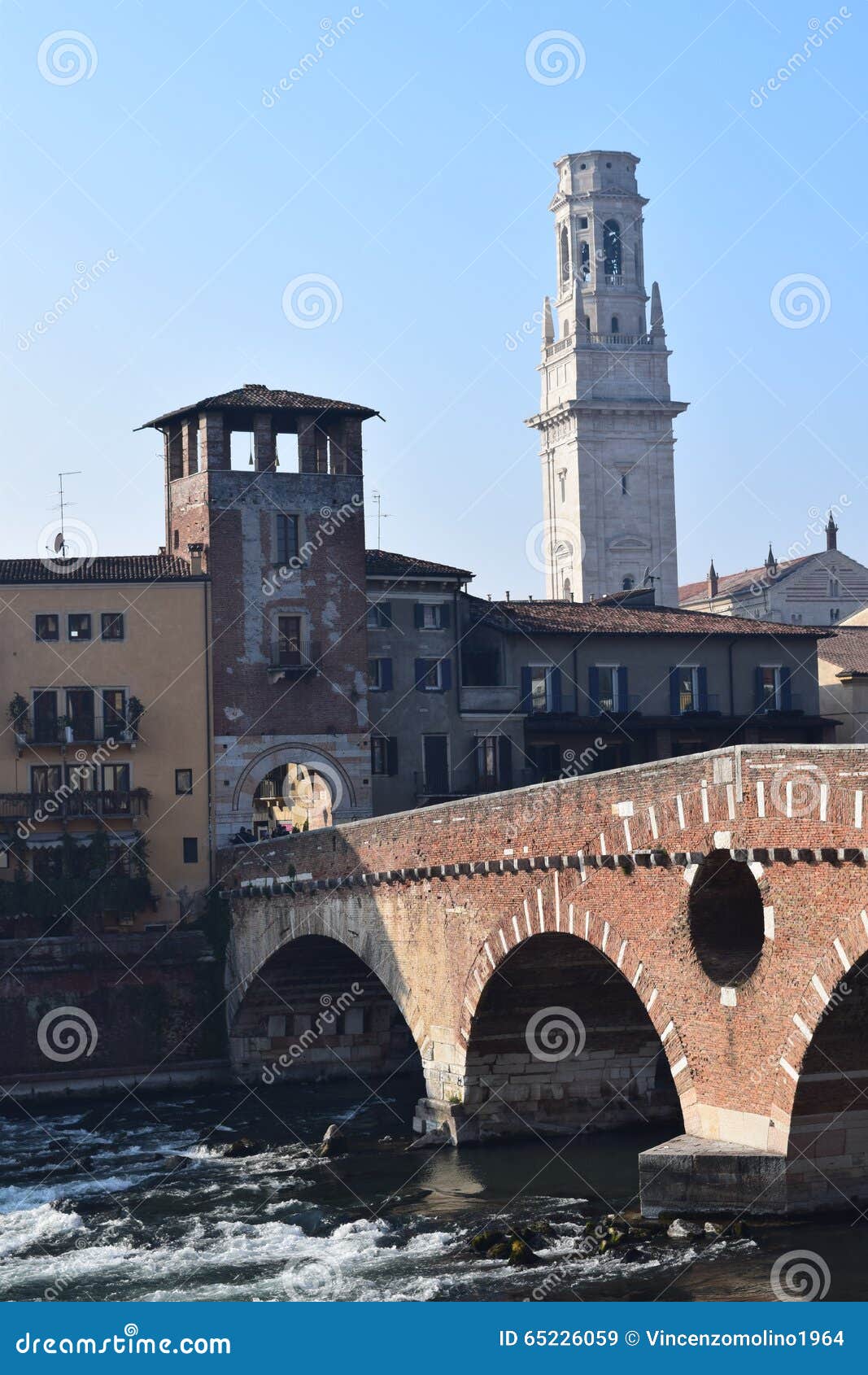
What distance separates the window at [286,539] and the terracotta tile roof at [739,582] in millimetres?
54251

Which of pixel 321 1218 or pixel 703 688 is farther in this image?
pixel 703 688

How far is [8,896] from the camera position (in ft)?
172

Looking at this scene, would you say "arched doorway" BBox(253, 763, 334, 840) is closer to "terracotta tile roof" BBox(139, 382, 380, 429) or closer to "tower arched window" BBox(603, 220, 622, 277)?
"terracotta tile roof" BBox(139, 382, 380, 429)

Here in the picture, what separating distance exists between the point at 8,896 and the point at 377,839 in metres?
15.1

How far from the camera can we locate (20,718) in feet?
179

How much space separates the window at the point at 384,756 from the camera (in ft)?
200

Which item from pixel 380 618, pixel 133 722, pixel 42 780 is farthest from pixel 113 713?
pixel 380 618

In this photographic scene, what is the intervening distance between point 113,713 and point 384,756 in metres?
9.52

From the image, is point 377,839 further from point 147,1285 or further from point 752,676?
point 752,676

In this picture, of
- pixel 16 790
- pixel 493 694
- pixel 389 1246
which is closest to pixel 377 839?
pixel 389 1246

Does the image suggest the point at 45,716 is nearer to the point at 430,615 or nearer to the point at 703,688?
the point at 430,615

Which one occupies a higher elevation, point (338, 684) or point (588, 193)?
point (588, 193)

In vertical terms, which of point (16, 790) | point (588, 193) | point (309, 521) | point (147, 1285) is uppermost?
point (588, 193)

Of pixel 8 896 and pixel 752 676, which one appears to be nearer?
pixel 8 896
